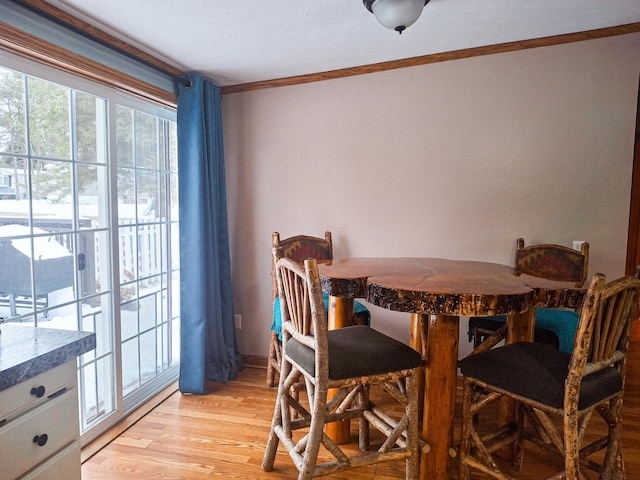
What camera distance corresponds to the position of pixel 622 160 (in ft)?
7.86

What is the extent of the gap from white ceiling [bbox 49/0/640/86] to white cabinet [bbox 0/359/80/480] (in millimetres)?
1647

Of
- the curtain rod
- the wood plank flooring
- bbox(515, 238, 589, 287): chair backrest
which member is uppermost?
the curtain rod

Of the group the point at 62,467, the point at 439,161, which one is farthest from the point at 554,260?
the point at 62,467

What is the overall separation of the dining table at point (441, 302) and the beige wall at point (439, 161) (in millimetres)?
745

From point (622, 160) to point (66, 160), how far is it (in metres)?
3.08

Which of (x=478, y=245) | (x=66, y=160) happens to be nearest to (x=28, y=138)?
(x=66, y=160)

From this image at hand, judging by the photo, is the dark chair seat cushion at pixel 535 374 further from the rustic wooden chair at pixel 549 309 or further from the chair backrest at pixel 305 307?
the chair backrest at pixel 305 307

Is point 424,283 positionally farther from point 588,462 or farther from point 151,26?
point 151,26

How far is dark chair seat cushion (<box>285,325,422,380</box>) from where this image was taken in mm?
1549

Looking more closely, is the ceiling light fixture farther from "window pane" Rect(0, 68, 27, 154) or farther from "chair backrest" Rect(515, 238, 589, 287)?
"window pane" Rect(0, 68, 27, 154)

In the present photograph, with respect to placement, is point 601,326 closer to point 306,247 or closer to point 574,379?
point 574,379

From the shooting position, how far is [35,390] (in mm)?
1096

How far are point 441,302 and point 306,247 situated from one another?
1417 mm

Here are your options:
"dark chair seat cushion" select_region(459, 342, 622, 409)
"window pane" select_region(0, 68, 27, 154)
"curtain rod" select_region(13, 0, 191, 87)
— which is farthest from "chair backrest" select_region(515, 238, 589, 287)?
"window pane" select_region(0, 68, 27, 154)
